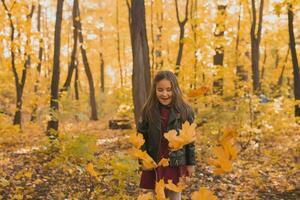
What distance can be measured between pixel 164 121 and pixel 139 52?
2674 mm

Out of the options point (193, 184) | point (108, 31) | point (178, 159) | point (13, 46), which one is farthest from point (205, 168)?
point (108, 31)

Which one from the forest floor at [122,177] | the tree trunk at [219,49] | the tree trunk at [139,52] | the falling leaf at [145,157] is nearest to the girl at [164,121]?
the forest floor at [122,177]

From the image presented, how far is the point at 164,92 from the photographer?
3.36 m

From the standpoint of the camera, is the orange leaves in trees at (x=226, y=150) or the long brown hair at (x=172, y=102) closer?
the orange leaves in trees at (x=226, y=150)

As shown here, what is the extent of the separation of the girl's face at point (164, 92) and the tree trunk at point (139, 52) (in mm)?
2607

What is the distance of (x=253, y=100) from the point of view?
28.3 ft

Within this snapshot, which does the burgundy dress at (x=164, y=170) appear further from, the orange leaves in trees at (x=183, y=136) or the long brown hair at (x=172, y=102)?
the orange leaves in trees at (x=183, y=136)

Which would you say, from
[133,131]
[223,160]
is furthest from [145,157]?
[133,131]

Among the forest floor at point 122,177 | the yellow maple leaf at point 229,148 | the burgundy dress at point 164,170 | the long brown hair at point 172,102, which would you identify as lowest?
the forest floor at point 122,177

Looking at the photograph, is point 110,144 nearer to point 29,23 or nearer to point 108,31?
point 29,23

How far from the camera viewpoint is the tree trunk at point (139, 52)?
5.84 metres

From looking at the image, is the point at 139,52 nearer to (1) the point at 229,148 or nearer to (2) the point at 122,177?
(2) the point at 122,177

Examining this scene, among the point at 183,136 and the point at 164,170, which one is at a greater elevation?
the point at 183,136

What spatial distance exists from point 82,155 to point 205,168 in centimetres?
252
